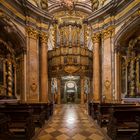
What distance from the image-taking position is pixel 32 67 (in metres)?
12.7

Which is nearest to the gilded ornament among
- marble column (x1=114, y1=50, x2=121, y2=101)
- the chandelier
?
marble column (x1=114, y1=50, x2=121, y2=101)

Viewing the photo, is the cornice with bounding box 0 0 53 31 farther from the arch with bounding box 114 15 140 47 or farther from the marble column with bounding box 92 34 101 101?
the arch with bounding box 114 15 140 47

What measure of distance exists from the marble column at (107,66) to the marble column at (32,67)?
432 centimetres

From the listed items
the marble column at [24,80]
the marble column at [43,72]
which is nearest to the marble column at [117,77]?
the marble column at [43,72]

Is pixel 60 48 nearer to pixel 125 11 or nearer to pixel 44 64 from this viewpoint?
pixel 44 64

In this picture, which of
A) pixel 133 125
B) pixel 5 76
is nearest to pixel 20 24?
pixel 5 76

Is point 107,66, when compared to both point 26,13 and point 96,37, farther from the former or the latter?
point 26,13

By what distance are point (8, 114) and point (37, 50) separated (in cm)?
897

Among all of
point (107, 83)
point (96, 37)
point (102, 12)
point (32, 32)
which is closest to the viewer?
point (107, 83)

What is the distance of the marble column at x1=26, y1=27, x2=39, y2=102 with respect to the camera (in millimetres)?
12328

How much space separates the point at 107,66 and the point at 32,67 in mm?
4698

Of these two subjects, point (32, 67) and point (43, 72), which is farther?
point (43, 72)

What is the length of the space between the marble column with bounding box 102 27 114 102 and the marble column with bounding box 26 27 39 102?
4.32m

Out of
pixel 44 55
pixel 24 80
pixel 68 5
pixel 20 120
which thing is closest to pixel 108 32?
pixel 44 55
